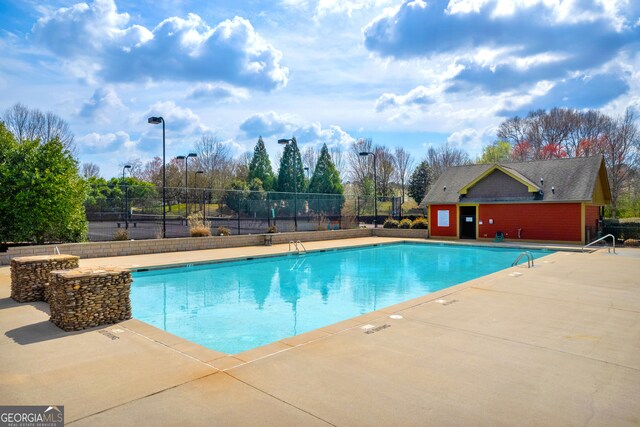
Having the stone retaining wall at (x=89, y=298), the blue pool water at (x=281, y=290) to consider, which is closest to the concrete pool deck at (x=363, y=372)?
the stone retaining wall at (x=89, y=298)

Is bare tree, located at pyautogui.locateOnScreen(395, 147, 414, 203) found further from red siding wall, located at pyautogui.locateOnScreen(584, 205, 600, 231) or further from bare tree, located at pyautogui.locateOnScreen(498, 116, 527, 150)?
red siding wall, located at pyautogui.locateOnScreen(584, 205, 600, 231)

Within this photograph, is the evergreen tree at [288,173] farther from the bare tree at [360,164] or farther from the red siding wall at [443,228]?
the red siding wall at [443,228]

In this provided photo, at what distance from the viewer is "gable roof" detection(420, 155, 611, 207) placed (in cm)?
2058

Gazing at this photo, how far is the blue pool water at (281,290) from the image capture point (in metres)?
7.84

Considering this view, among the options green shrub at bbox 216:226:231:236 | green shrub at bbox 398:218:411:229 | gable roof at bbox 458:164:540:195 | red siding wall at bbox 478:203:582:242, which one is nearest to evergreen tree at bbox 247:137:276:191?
green shrub at bbox 398:218:411:229

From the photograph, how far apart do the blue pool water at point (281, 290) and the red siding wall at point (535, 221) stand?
3.36 m

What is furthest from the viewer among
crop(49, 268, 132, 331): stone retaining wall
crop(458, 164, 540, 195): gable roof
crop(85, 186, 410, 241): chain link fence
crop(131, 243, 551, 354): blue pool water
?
crop(458, 164, 540, 195): gable roof

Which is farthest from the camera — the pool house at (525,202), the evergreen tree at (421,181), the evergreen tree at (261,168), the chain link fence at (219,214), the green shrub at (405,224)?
the evergreen tree at (261,168)

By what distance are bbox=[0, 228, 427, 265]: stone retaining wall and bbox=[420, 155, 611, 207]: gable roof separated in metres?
3.27

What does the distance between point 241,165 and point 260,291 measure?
Answer: 4337cm

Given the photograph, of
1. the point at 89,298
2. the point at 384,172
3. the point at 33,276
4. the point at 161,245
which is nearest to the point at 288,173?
the point at 384,172

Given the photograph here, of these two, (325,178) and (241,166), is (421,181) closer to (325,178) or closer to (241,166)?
(325,178)

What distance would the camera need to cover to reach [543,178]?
22.4m

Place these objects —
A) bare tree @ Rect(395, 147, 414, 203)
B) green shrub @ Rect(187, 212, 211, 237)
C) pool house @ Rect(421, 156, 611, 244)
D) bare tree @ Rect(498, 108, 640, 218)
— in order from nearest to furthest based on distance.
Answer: green shrub @ Rect(187, 212, 211, 237)
pool house @ Rect(421, 156, 611, 244)
bare tree @ Rect(498, 108, 640, 218)
bare tree @ Rect(395, 147, 414, 203)
